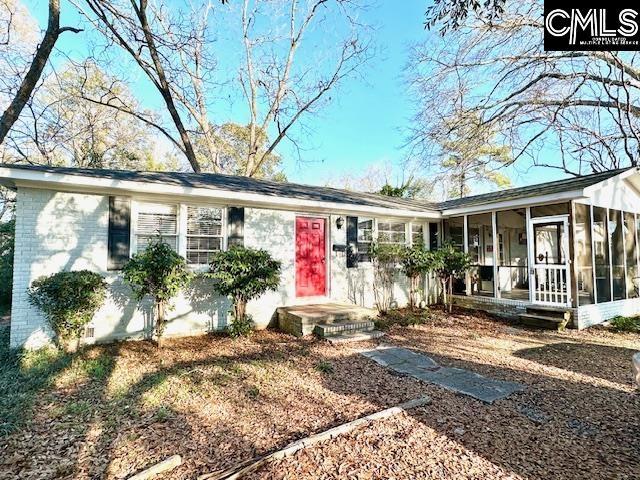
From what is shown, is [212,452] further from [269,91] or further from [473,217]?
[269,91]

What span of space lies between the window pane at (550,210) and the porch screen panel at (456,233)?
2069 mm

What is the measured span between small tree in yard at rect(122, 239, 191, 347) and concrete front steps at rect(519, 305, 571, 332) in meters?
7.43

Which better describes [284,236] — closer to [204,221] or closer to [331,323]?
[204,221]

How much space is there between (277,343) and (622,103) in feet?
49.5

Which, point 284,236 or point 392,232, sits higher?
point 392,232

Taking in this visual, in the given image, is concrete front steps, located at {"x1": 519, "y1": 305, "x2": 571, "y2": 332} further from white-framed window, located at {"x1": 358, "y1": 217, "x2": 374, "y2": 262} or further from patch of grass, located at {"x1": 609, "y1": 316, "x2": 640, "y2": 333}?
white-framed window, located at {"x1": 358, "y1": 217, "x2": 374, "y2": 262}

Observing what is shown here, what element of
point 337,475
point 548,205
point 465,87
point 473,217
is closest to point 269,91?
point 465,87

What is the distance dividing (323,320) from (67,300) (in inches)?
159

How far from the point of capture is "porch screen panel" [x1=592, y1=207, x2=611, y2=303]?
24.7 ft

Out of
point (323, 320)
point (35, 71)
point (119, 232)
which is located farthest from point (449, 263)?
point (35, 71)

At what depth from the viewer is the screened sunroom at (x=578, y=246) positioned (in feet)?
23.1

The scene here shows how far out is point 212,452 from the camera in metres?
2.56

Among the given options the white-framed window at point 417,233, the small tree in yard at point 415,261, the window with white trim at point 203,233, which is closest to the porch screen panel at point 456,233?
the white-framed window at point 417,233

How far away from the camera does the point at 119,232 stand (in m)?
5.50
